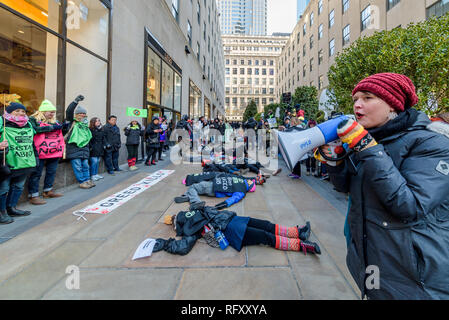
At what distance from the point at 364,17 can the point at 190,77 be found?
650 inches

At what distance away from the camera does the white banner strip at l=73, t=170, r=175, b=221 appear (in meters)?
4.36

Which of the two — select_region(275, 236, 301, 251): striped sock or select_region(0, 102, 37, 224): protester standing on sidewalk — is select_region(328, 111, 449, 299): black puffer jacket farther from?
select_region(0, 102, 37, 224): protester standing on sidewalk

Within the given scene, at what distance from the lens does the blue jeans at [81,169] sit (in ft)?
19.3

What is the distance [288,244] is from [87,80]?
8469 mm

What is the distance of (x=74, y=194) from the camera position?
5.46 m

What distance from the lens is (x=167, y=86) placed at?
46.3 ft

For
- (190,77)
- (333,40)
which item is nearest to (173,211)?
(190,77)

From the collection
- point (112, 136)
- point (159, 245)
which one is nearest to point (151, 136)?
point (112, 136)

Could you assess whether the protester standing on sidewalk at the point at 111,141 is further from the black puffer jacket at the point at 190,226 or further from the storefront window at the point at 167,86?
the storefront window at the point at 167,86

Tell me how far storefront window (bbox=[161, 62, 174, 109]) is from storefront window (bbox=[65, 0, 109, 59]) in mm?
5164

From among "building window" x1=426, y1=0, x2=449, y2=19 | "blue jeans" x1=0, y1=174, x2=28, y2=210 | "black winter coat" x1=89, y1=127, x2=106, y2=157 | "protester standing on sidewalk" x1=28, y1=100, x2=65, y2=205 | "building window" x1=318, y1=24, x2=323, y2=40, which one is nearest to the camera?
"blue jeans" x1=0, y1=174, x2=28, y2=210

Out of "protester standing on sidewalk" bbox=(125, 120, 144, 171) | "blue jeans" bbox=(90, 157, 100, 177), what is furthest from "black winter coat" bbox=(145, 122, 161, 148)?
"blue jeans" bbox=(90, 157, 100, 177)

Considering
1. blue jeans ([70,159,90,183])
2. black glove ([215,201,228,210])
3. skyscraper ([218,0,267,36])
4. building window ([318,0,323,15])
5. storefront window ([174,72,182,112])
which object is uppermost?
skyscraper ([218,0,267,36])
